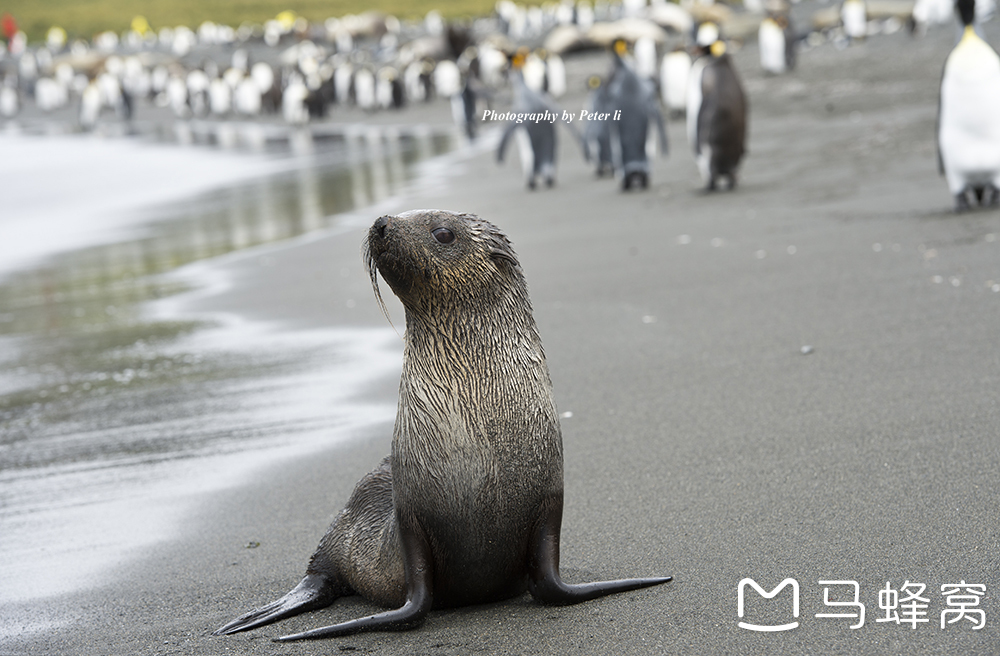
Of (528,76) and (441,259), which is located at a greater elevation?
(528,76)

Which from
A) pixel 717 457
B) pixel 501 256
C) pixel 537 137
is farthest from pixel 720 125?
pixel 501 256

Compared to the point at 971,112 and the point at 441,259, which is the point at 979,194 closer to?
the point at 971,112

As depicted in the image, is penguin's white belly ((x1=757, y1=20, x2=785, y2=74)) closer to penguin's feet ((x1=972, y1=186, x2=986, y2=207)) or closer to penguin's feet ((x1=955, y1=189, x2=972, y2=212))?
penguin's feet ((x1=972, y1=186, x2=986, y2=207))

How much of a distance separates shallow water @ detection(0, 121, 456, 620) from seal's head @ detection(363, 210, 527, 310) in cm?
152

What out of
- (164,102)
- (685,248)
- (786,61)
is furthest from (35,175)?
(164,102)

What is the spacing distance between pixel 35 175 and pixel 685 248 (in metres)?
20.7

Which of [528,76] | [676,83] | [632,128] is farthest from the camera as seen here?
[528,76]

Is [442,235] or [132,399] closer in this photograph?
[442,235]

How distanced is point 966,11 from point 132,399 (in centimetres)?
641

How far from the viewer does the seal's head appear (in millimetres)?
2576

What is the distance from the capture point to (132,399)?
18.8 feet

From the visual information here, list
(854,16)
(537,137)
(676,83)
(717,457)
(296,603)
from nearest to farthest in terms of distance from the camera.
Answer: (296,603) < (717,457) < (537,137) < (676,83) < (854,16)

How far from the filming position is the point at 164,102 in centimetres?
5634

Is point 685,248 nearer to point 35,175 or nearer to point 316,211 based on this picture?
point 316,211
